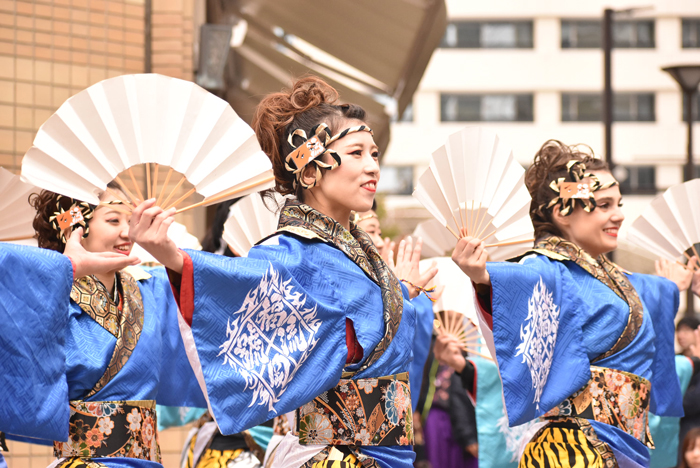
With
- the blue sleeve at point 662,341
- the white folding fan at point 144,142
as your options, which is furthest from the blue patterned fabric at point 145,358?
the blue sleeve at point 662,341

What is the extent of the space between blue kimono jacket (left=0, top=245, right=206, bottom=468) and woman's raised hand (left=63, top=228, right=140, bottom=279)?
4cm

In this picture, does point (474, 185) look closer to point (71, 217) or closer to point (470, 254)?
point (470, 254)

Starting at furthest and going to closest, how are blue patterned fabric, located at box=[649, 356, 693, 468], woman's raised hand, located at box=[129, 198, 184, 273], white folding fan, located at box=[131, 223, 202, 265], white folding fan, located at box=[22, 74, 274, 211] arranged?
blue patterned fabric, located at box=[649, 356, 693, 468], white folding fan, located at box=[131, 223, 202, 265], white folding fan, located at box=[22, 74, 274, 211], woman's raised hand, located at box=[129, 198, 184, 273]

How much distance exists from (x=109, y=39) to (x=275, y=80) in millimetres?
3433

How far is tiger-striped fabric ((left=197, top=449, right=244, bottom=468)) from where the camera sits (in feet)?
15.6

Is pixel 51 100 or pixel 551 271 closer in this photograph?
pixel 551 271

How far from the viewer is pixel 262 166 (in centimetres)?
306

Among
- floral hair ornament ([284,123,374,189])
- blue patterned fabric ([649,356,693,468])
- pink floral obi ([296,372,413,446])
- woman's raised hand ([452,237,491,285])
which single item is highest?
floral hair ornament ([284,123,374,189])

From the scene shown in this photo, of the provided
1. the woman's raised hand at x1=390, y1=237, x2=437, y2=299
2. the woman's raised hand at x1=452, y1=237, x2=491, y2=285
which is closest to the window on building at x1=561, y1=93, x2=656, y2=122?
the woman's raised hand at x1=390, y1=237, x2=437, y2=299

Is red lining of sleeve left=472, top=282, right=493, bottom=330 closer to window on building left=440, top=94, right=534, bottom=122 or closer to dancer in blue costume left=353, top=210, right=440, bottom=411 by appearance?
dancer in blue costume left=353, top=210, right=440, bottom=411

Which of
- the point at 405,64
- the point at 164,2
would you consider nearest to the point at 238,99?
the point at 405,64

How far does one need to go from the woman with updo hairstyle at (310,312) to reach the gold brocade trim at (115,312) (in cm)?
70

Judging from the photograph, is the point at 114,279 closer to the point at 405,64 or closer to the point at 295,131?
the point at 295,131

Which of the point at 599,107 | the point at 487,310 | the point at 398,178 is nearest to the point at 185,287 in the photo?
the point at 487,310
